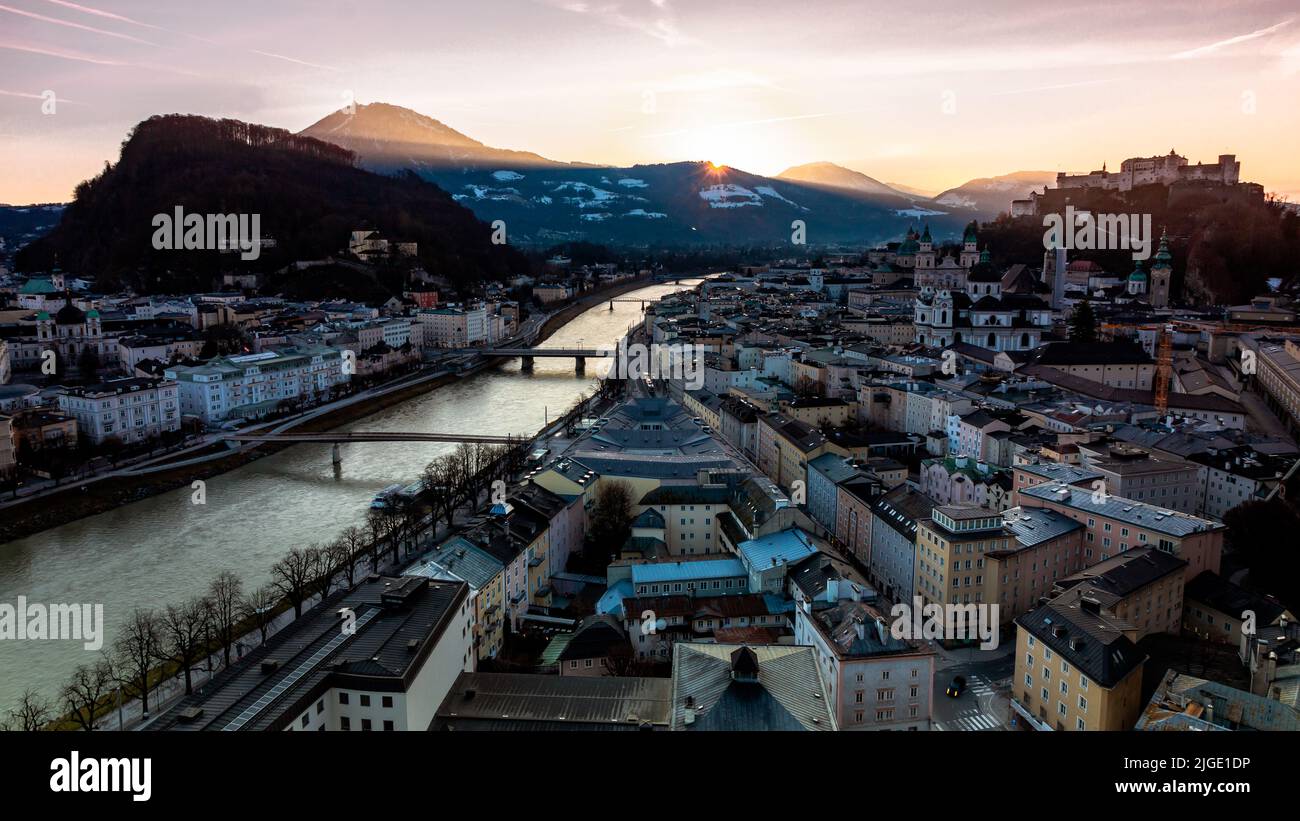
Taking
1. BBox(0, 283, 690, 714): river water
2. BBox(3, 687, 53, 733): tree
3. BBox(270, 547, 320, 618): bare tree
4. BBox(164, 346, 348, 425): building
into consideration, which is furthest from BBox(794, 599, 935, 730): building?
BBox(164, 346, 348, 425): building

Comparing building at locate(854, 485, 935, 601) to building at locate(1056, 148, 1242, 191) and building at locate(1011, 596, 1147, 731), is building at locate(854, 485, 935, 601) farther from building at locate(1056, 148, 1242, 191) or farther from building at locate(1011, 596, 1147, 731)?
building at locate(1056, 148, 1242, 191)

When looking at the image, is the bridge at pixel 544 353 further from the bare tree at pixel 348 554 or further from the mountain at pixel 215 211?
the bare tree at pixel 348 554

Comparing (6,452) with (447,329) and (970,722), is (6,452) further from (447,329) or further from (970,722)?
(447,329)

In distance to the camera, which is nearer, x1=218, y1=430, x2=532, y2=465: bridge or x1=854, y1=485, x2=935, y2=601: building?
x1=854, y1=485, x2=935, y2=601: building

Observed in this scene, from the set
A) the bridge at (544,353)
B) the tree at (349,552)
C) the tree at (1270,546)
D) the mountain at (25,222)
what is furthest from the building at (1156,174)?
the mountain at (25,222)
